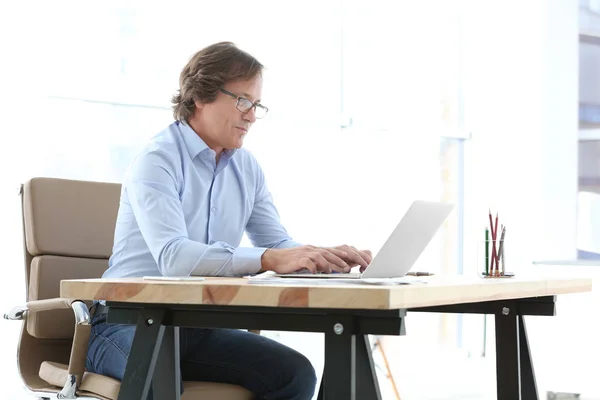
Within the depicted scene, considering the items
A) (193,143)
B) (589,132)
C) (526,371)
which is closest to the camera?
(193,143)

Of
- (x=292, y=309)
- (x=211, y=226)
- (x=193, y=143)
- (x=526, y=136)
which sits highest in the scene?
(x=526, y=136)

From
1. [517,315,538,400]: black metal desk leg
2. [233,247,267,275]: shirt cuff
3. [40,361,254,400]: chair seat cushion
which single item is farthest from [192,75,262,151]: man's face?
[517,315,538,400]: black metal desk leg

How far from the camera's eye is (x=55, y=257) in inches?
93.1

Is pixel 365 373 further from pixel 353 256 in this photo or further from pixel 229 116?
pixel 229 116

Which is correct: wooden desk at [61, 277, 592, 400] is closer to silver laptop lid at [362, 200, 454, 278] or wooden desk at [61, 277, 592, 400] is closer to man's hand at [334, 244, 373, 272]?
silver laptop lid at [362, 200, 454, 278]

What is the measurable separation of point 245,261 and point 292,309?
1.64 ft

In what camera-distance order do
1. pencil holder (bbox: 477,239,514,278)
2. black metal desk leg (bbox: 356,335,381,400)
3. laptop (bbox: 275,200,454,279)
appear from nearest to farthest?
1. black metal desk leg (bbox: 356,335,381,400)
2. laptop (bbox: 275,200,454,279)
3. pencil holder (bbox: 477,239,514,278)

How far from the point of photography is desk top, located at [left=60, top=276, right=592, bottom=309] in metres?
1.29

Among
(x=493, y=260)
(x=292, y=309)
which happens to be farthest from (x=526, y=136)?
(x=292, y=309)

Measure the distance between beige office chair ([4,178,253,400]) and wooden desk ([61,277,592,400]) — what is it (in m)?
0.57

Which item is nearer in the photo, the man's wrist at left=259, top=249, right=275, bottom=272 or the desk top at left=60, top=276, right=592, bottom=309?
the desk top at left=60, top=276, right=592, bottom=309

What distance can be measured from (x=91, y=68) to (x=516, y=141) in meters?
2.55

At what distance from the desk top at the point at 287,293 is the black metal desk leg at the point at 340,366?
0.08 m

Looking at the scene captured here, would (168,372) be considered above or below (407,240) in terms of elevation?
below
